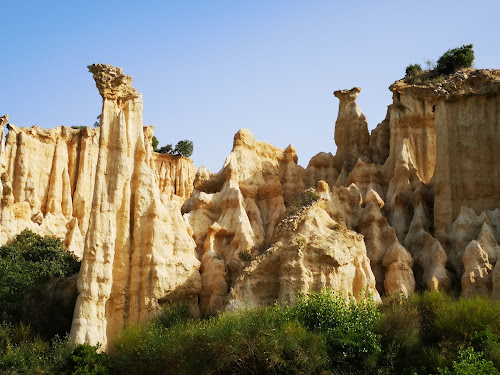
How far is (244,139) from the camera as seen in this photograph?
40344 mm

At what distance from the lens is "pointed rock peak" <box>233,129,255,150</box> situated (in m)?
40.2

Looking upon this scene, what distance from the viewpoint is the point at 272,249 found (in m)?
31.7

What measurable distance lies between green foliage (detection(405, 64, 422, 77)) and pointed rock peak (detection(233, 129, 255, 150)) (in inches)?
401

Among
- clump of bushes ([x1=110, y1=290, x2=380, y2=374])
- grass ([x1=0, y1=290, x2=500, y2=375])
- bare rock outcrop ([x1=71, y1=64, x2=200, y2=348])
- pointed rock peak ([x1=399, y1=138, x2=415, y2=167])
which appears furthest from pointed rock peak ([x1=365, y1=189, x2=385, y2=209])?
clump of bushes ([x1=110, y1=290, x2=380, y2=374])

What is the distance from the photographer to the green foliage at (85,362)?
27.5m

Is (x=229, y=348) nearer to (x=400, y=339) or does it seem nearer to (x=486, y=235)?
(x=400, y=339)

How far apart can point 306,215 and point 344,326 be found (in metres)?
5.69

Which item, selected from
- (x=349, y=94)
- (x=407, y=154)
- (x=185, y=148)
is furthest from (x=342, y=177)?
(x=185, y=148)

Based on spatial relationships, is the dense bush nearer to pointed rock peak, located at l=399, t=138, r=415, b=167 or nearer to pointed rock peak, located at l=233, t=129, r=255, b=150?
pointed rock peak, located at l=399, t=138, r=415, b=167

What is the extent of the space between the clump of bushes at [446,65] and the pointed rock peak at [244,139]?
30.5ft

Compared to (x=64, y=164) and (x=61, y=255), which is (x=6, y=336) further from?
(x=64, y=164)

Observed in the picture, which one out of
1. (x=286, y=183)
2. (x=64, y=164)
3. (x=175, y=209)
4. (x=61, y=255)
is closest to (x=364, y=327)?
(x=175, y=209)

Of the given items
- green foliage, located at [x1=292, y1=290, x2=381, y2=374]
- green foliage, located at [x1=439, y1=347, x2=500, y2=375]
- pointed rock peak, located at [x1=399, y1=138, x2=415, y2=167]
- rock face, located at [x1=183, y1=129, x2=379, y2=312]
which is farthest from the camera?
pointed rock peak, located at [x1=399, y1=138, x2=415, y2=167]

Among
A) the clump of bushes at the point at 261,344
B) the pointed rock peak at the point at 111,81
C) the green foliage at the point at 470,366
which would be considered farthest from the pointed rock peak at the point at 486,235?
the pointed rock peak at the point at 111,81
